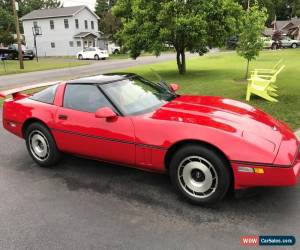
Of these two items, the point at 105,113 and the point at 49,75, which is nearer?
the point at 105,113

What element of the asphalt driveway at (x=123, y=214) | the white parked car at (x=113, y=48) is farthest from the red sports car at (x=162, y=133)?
the white parked car at (x=113, y=48)

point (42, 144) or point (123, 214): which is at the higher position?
point (42, 144)

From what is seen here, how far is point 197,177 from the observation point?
3.76 metres

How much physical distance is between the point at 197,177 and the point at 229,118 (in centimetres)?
85

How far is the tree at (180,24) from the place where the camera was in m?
14.9

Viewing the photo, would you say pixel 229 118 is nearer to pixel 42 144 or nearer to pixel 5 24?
pixel 42 144

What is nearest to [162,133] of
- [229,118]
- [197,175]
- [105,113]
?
[197,175]

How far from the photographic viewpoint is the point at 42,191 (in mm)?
4352

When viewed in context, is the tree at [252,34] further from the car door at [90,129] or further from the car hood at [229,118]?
the car door at [90,129]

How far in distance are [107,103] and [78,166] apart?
1262 millimetres

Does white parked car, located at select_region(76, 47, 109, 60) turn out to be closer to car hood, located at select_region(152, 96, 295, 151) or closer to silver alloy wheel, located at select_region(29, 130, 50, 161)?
silver alloy wheel, located at select_region(29, 130, 50, 161)

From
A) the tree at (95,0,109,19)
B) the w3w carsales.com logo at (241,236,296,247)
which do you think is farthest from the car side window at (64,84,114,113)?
the tree at (95,0,109,19)

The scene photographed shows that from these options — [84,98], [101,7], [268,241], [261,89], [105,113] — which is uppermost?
[101,7]

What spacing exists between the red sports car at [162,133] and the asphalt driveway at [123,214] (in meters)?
0.32
